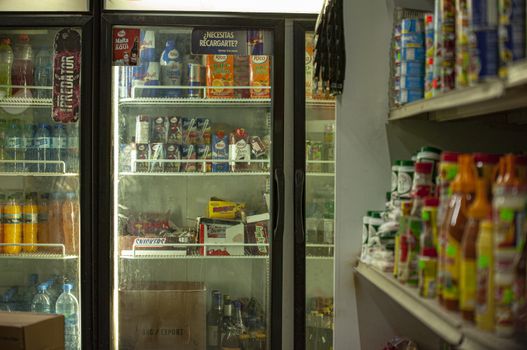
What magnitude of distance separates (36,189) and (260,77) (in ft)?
4.16

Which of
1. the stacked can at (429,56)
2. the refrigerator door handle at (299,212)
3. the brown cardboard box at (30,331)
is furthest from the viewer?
the refrigerator door handle at (299,212)

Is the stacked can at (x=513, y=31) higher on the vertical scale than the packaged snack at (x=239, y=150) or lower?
higher

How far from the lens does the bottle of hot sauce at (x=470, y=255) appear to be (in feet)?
4.13

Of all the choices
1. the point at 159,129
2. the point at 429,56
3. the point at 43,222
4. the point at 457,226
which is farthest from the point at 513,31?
the point at 43,222

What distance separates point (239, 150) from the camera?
3496 millimetres

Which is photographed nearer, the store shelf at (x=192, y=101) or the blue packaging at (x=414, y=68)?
the blue packaging at (x=414, y=68)

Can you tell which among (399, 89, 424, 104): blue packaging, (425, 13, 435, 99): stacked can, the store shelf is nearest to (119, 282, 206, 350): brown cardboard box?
the store shelf

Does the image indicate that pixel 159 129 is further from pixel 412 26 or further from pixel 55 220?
pixel 412 26

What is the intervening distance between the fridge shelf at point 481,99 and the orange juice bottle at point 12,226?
212 cm

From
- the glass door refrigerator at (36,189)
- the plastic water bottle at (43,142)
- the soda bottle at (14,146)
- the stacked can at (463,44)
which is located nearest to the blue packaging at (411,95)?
the stacked can at (463,44)

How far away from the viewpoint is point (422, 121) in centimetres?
219

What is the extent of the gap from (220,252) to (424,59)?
1.84m

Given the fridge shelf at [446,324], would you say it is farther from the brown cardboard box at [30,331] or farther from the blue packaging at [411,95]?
the brown cardboard box at [30,331]

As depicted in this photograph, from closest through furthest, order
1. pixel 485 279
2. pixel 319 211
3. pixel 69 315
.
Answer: pixel 485 279
pixel 69 315
pixel 319 211
